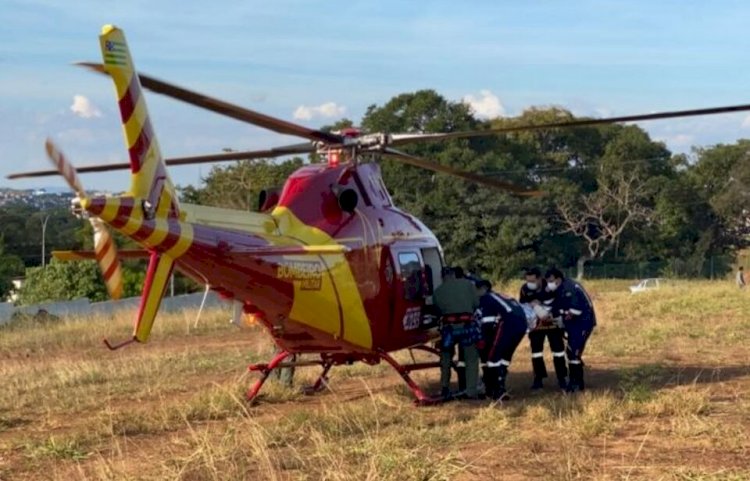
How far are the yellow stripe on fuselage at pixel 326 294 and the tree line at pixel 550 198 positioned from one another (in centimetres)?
3090

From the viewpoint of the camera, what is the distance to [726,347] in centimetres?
1795

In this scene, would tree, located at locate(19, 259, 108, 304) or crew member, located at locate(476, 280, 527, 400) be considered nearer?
crew member, located at locate(476, 280, 527, 400)

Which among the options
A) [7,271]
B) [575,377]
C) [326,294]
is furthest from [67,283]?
[326,294]

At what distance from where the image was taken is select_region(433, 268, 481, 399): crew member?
41.5 feet

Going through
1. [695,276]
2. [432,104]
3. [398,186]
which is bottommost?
[695,276]

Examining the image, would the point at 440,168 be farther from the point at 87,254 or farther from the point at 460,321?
the point at 87,254

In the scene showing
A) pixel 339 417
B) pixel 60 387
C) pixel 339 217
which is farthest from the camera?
pixel 60 387

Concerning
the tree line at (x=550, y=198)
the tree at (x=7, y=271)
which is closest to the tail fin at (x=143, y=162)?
the tree line at (x=550, y=198)

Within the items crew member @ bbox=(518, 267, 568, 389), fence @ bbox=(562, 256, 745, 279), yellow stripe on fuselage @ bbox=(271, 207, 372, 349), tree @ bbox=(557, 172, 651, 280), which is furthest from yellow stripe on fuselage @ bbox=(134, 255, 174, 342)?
fence @ bbox=(562, 256, 745, 279)

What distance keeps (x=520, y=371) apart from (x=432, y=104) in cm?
3747

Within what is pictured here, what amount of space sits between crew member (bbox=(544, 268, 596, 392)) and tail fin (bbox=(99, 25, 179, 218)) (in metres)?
5.97

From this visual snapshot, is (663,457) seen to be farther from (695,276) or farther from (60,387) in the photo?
(695,276)

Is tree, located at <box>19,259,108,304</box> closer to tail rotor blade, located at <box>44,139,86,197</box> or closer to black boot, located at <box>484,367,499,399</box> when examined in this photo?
black boot, located at <box>484,367,499,399</box>

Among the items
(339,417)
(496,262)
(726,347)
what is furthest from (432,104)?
(339,417)
